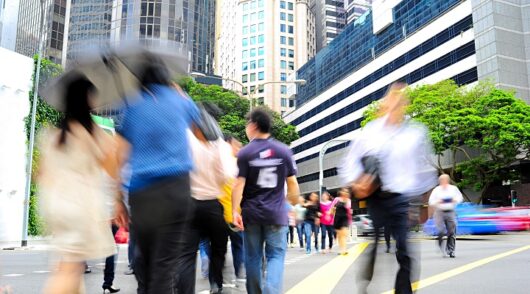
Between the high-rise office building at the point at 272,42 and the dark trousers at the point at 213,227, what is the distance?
90.4m

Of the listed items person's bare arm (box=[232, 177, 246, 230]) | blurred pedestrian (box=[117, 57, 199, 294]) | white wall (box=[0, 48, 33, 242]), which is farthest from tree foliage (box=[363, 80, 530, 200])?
blurred pedestrian (box=[117, 57, 199, 294])

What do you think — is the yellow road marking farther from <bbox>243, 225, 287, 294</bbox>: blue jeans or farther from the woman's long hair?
the woman's long hair

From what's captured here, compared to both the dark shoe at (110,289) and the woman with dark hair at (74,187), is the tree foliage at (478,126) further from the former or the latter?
the woman with dark hair at (74,187)

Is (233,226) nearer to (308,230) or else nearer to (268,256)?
(268,256)

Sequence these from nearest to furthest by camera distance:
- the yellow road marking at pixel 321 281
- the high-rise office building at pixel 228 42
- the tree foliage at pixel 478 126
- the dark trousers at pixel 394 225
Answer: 1. the dark trousers at pixel 394 225
2. the yellow road marking at pixel 321 281
3. the tree foliage at pixel 478 126
4. the high-rise office building at pixel 228 42

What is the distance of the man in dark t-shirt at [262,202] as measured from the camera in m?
3.99

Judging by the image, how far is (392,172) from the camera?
3.97 metres

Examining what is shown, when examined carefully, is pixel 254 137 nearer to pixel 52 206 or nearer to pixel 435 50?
pixel 52 206

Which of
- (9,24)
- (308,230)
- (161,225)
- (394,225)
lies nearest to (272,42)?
(9,24)

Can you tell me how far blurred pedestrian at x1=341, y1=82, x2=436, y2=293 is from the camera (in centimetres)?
391

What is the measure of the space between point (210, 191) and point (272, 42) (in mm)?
96585

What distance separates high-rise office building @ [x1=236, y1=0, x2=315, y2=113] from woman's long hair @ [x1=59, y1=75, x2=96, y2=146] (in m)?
92.1

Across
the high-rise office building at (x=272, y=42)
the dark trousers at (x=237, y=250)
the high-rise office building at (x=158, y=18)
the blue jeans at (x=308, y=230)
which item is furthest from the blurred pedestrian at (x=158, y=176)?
the high-rise office building at (x=272, y=42)

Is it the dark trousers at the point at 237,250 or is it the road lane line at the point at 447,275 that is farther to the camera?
the road lane line at the point at 447,275
